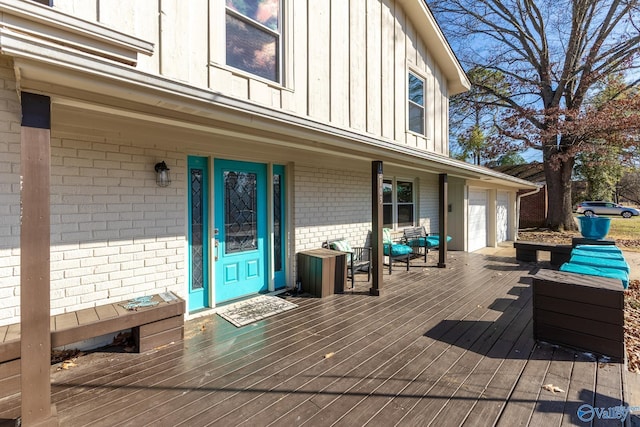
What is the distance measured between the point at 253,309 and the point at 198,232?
1374 millimetres

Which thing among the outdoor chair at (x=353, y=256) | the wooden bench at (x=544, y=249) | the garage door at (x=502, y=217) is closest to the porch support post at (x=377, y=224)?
the outdoor chair at (x=353, y=256)

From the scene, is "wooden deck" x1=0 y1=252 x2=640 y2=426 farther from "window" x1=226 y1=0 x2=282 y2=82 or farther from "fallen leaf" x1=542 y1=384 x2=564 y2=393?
"window" x1=226 y1=0 x2=282 y2=82

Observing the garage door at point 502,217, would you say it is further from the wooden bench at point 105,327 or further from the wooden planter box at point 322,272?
the wooden bench at point 105,327

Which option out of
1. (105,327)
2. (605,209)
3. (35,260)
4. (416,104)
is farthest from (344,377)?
(605,209)

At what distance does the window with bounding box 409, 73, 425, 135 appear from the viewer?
7293 millimetres

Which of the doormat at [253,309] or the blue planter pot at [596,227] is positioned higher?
the blue planter pot at [596,227]

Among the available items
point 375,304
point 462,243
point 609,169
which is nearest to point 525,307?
point 375,304

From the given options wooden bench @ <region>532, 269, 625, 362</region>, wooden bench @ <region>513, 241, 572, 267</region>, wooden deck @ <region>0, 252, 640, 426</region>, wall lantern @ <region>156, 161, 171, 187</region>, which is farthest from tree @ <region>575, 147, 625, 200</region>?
wall lantern @ <region>156, 161, 171, 187</region>

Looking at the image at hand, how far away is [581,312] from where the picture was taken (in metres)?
3.32

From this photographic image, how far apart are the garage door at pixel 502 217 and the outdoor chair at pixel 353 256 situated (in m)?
7.69

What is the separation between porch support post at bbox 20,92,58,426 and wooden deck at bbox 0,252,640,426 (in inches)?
14.6

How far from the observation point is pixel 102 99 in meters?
2.34

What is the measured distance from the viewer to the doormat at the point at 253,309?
423 cm

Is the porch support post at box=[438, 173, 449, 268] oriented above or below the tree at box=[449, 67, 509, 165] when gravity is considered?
below
